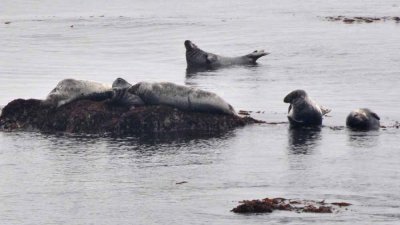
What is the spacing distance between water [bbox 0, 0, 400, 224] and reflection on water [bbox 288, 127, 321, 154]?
0.12 ft

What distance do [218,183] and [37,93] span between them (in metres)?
10.9

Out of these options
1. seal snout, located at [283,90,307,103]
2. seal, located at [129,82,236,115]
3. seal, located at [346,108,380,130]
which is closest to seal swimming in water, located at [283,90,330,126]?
seal snout, located at [283,90,307,103]

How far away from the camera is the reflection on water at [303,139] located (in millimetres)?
20234

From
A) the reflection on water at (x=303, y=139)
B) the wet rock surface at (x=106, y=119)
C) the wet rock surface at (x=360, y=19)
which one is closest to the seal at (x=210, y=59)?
the wet rock surface at (x=106, y=119)

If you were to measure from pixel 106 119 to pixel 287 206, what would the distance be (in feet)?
23.6

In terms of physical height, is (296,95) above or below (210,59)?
below

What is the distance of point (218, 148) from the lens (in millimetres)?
20422

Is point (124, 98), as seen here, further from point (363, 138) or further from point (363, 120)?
point (363, 138)

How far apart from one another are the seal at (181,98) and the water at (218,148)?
737mm

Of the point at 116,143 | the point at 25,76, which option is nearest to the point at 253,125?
the point at 116,143

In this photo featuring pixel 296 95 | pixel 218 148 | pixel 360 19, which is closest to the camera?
pixel 218 148

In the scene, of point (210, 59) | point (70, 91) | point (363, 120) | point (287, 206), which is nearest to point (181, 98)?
point (70, 91)

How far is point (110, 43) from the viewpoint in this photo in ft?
149

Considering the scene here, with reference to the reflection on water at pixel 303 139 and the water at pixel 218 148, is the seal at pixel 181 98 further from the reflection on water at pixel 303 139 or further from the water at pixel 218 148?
the reflection on water at pixel 303 139
